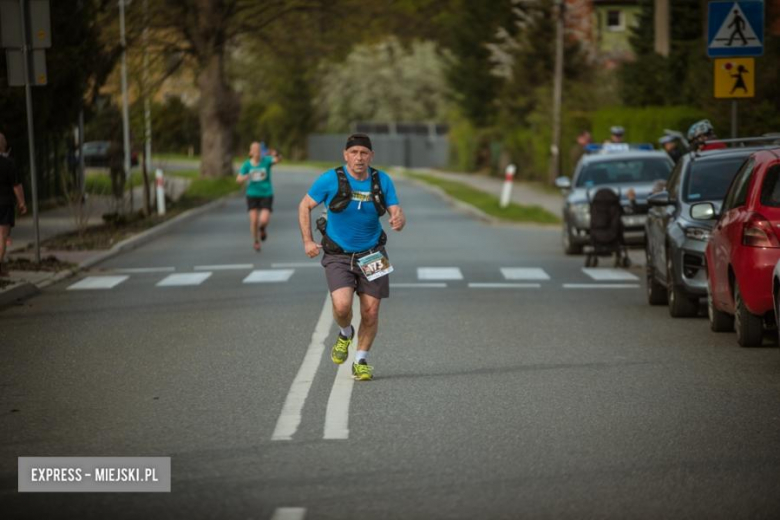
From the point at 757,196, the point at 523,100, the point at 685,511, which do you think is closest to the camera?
the point at 685,511

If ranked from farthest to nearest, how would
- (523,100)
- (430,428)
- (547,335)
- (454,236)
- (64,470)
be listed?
(523,100), (454,236), (547,335), (430,428), (64,470)

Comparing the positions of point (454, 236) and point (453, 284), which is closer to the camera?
point (453, 284)

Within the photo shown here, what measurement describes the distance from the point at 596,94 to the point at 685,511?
150ft

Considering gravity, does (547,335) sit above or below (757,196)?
below

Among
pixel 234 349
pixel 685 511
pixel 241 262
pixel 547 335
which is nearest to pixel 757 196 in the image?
pixel 547 335

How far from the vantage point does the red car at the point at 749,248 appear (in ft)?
38.6

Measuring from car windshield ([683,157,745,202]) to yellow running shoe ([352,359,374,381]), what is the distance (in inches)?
242

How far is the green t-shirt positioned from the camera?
24.7 m

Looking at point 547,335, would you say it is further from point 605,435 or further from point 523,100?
point 523,100

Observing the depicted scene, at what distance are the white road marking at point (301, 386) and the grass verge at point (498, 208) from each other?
20075 millimetres

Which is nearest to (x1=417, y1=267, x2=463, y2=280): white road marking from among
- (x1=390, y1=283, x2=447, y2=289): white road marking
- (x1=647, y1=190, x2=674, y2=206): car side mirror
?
(x1=390, y1=283, x2=447, y2=289): white road marking

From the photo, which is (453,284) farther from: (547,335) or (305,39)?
(305,39)

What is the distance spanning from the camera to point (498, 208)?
38219mm

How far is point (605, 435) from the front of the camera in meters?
8.43
